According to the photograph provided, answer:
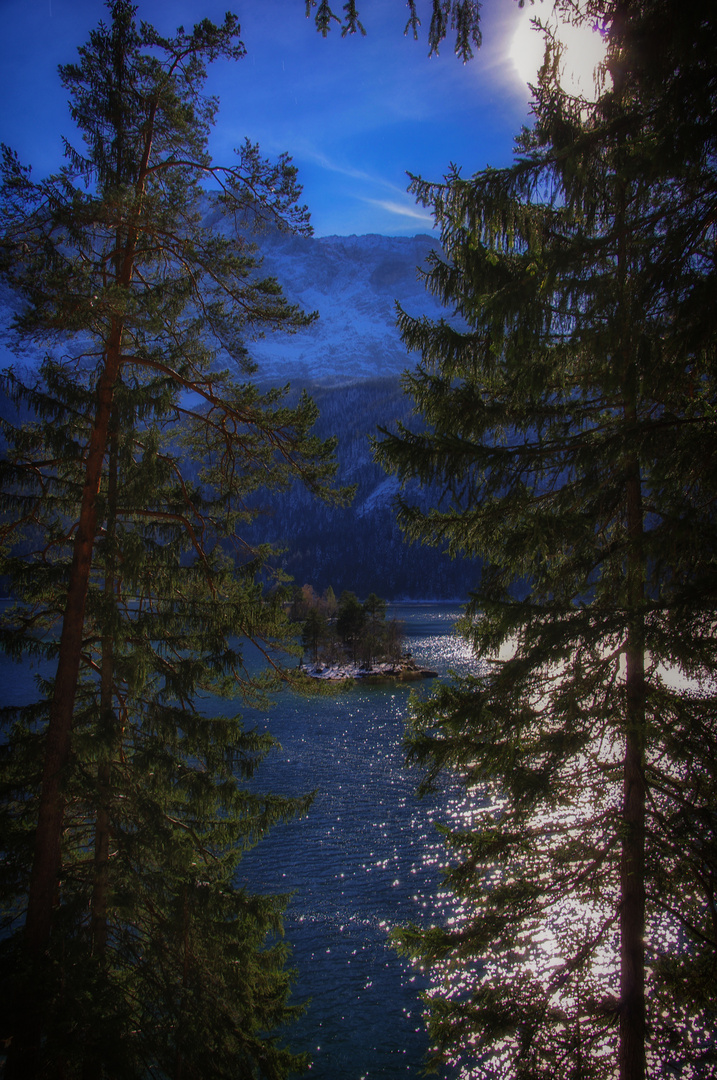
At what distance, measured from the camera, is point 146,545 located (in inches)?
265

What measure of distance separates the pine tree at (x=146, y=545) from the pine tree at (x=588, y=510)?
85.3 inches

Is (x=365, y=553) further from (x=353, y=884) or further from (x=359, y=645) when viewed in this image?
(x=353, y=884)

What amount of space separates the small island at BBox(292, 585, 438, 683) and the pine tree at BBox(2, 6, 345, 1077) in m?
41.2

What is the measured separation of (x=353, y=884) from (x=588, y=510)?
14.7m

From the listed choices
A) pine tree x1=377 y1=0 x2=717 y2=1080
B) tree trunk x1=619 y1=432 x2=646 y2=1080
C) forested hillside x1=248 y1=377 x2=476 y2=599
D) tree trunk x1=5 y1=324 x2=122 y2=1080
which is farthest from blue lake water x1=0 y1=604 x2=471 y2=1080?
forested hillside x1=248 y1=377 x2=476 y2=599

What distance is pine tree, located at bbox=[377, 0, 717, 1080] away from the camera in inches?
156

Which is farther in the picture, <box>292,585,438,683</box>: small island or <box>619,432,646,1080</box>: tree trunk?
<box>292,585,438,683</box>: small island

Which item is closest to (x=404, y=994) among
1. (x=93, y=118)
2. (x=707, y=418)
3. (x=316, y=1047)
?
(x=316, y=1047)

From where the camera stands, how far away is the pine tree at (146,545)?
5.53 m

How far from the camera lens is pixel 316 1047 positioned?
35.5 feet

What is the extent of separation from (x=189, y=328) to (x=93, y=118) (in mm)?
2328

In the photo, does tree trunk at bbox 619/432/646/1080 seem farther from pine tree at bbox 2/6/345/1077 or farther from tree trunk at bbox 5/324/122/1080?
tree trunk at bbox 5/324/122/1080

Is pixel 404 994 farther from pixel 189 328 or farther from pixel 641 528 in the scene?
pixel 189 328

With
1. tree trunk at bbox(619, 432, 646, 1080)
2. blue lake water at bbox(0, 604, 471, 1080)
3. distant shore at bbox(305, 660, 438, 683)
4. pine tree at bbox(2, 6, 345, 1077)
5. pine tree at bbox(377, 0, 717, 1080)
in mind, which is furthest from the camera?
distant shore at bbox(305, 660, 438, 683)
